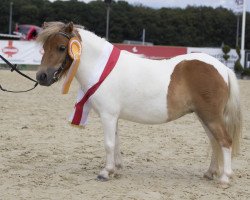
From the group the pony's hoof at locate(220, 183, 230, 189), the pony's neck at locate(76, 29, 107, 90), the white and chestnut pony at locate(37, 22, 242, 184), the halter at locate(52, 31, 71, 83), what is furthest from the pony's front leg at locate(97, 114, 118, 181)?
the pony's hoof at locate(220, 183, 230, 189)

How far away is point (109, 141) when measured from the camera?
5.29m

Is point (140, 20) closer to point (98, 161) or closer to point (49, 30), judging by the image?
point (98, 161)

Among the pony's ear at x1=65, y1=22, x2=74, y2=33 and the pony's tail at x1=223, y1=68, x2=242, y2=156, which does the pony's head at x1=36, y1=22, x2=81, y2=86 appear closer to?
the pony's ear at x1=65, y1=22, x2=74, y2=33

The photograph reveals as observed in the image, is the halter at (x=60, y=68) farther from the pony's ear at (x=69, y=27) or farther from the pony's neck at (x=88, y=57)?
the pony's neck at (x=88, y=57)

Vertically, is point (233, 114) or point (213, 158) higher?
point (233, 114)

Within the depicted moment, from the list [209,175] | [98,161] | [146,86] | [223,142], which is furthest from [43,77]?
[209,175]

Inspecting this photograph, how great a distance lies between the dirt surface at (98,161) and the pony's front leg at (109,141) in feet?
0.40

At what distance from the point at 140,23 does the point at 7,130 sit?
61816 mm

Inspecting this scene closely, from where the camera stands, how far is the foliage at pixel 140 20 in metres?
65.2

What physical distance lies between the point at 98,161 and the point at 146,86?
5.48ft

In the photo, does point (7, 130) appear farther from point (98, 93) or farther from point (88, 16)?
point (88, 16)

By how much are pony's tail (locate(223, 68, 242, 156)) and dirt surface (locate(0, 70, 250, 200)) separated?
1.81 ft

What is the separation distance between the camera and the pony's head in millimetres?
5102

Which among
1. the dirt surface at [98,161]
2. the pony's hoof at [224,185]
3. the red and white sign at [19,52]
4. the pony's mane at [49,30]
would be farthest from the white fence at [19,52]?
the pony's hoof at [224,185]
